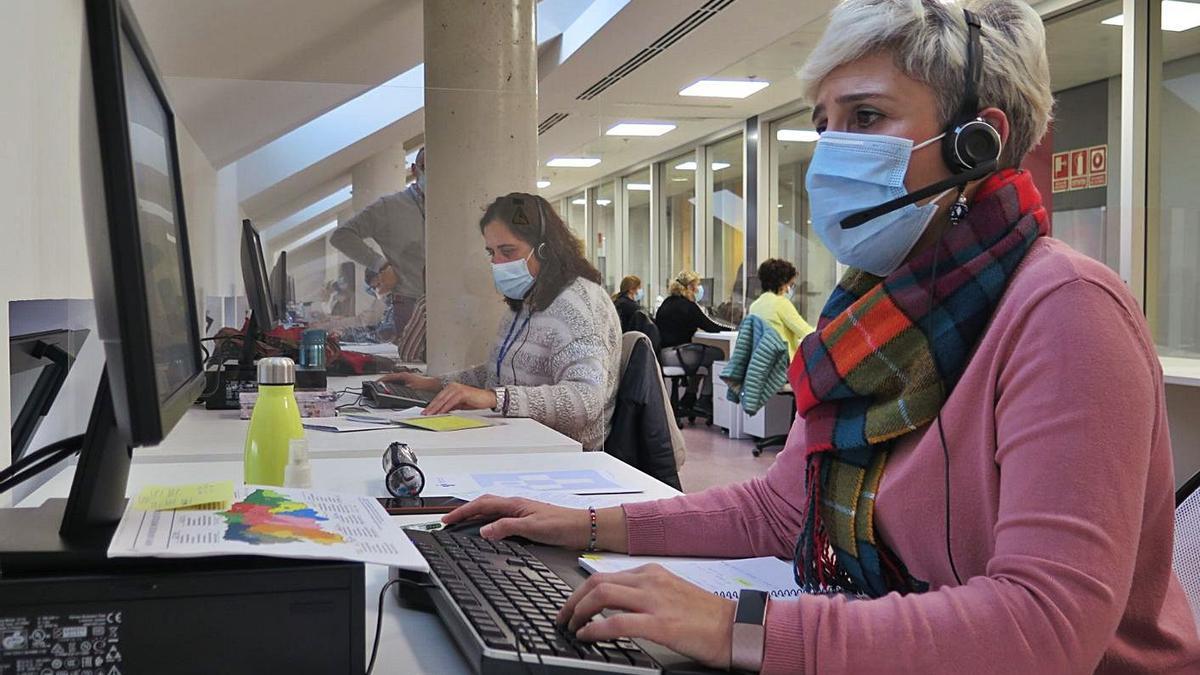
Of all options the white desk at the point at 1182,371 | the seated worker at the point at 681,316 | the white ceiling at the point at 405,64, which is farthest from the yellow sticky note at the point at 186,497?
the seated worker at the point at 681,316

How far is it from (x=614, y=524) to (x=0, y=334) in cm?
79

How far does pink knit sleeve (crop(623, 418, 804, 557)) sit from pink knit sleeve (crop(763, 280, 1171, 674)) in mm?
436

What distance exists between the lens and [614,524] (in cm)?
123

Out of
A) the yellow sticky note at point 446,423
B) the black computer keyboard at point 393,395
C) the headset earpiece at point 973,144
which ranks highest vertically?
the headset earpiece at point 973,144

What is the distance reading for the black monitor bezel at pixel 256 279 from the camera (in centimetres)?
281

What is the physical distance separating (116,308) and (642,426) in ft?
7.01

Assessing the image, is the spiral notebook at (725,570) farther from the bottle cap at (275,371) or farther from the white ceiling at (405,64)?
the white ceiling at (405,64)

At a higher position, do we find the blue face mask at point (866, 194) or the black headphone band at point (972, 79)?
the black headphone band at point (972, 79)

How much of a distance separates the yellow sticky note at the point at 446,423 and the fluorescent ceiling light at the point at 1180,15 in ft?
13.3

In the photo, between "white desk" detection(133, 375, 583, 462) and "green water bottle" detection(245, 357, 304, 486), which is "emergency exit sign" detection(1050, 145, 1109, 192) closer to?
"white desk" detection(133, 375, 583, 462)

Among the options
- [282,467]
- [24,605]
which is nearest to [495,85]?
[282,467]

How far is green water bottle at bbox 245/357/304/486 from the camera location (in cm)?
137

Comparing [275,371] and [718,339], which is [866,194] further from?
[718,339]

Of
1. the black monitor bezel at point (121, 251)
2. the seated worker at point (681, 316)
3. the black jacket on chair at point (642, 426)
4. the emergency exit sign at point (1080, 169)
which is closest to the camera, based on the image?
the black monitor bezel at point (121, 251)
